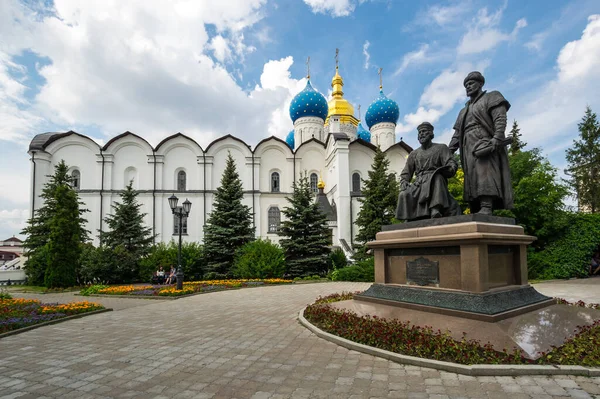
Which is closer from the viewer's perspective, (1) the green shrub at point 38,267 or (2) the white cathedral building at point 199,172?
(1) the green shrub at point 38,267

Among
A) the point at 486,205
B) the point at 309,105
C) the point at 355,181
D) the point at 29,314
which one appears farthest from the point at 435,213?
the point at 309,105

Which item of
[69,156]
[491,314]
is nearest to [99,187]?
[69,156]

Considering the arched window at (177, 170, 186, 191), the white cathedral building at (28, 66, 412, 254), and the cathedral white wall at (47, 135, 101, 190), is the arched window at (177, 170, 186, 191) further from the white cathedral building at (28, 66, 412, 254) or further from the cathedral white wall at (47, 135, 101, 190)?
the cathedral white wall at (47, 135, 101, 190)

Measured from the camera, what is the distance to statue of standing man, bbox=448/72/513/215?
5.91 m

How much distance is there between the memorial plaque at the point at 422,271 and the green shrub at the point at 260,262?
36.9 ft

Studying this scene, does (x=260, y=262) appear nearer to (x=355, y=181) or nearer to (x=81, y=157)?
(x=355, y=181)

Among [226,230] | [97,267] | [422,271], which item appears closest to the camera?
[422,271]

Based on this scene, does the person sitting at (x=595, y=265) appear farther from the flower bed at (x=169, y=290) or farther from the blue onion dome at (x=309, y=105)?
the blue onion dome at (x=309, y=105)

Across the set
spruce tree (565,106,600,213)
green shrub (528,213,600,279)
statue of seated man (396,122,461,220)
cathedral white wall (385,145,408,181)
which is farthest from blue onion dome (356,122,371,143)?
statue of seated man (396,122,461,220)

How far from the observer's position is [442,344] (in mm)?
4293

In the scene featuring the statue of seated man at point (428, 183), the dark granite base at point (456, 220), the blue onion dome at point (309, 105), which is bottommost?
the dark granite base at point (456, 220)

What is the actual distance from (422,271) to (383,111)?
3467 centimetres

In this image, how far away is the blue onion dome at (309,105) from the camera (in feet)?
121

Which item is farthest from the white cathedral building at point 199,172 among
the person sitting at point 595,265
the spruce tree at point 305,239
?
the person sitting at point 595,265
